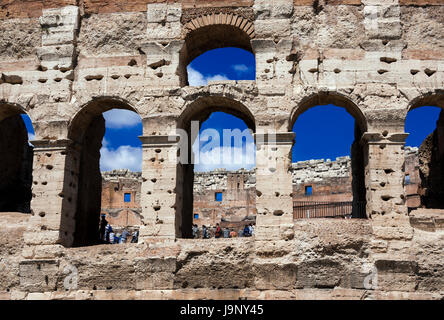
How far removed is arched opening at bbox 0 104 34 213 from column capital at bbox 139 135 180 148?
12.4 ft

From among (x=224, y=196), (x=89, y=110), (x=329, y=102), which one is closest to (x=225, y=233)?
(x=224, y=196)

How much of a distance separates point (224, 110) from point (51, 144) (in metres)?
3.32

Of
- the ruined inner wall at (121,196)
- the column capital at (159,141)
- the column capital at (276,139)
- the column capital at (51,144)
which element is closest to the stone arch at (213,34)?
the column capital at (159,141)

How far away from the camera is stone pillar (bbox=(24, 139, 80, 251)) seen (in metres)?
8.83

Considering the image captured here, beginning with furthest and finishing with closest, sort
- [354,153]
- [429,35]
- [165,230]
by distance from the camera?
[354,153]
[429,35]
[165,230]

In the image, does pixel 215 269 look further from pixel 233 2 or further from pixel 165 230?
pixel 233 2

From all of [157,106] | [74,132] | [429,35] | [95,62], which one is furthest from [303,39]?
[74,132]

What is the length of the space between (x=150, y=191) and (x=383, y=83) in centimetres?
443

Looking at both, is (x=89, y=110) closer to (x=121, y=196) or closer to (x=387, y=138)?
(x=387, y=138)

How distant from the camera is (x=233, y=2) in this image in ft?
31.1

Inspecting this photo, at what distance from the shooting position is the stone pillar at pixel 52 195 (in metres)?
8.83

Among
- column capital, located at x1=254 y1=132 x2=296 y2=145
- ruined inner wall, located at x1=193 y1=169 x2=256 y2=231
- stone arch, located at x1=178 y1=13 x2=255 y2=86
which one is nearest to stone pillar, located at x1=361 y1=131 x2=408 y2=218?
column capital, located at x1=254 y1=132 x2=296 y2=145

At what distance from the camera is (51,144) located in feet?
30.2

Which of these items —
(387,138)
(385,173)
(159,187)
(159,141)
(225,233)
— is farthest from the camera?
(225,233)
